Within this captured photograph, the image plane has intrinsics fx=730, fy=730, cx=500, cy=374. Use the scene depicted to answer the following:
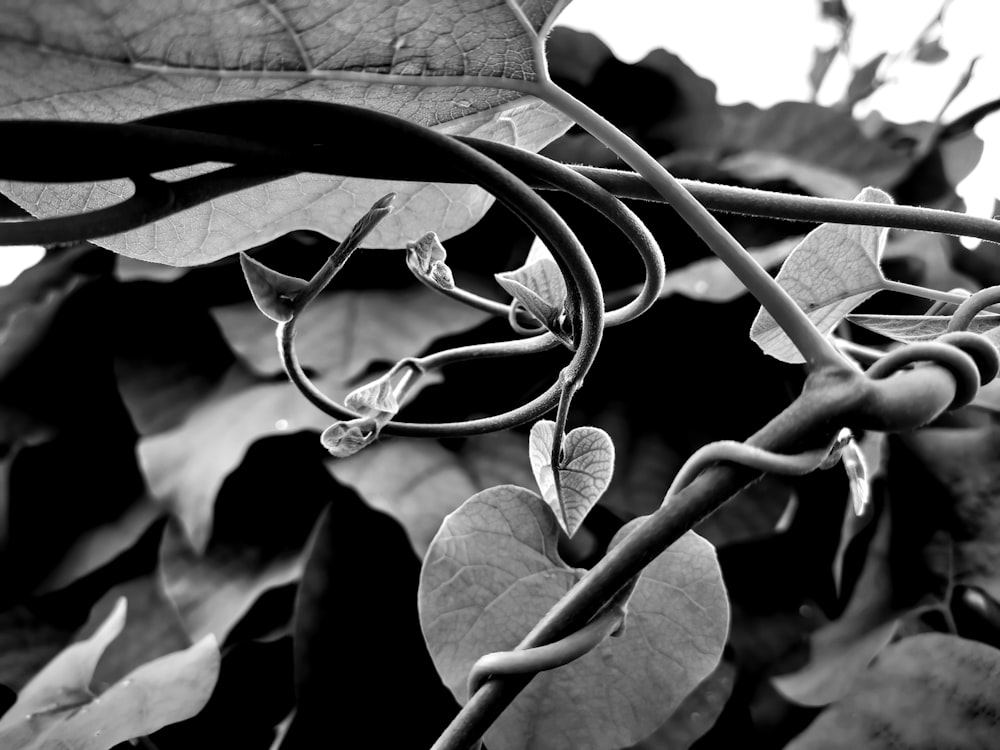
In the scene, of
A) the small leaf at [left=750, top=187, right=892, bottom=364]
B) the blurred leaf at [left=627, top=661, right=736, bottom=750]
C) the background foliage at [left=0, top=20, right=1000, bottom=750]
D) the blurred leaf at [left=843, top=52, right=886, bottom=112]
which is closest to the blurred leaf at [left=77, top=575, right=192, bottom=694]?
the background foliage at [left=0, top=20, right=1000, bottom=750]

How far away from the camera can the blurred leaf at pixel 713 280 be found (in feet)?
1.18

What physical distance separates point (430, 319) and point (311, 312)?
0.22 ft

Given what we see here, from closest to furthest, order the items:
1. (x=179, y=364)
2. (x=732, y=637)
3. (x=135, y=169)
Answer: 1. (x=135, y=169)
2. (x=732, y=637)
3. (x=179, y=364)

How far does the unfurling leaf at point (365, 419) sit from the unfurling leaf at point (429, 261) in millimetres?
16

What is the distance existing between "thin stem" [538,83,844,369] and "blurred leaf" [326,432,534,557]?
0.23m

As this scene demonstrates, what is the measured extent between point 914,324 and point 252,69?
0.13m

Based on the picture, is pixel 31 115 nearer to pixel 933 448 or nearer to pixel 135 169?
pixel 135 169

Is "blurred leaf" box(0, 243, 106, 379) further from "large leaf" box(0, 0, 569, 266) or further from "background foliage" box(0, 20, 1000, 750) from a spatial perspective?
"large leaf" box(0, 0, 569, 266)

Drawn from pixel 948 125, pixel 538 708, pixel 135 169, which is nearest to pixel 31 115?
pixel 135 169

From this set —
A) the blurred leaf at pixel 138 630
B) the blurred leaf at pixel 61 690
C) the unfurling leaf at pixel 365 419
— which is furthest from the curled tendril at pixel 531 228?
the blurred leaf at pixel 138 630

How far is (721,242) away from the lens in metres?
0.11

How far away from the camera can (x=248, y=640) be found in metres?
0.34

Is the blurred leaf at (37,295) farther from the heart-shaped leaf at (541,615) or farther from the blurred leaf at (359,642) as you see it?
the heart-shaped leaf at (541,615)

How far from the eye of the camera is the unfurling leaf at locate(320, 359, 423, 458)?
12 centimetres
